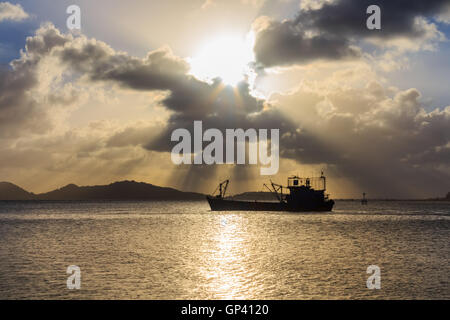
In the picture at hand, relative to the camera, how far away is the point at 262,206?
563ft

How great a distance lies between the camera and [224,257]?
41.8 m

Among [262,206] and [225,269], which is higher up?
[225,269]

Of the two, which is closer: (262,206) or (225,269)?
(225,269)

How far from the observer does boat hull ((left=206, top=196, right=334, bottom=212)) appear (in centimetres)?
14388

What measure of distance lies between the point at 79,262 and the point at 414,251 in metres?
37.3

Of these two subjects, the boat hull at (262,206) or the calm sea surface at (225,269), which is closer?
the calm sea surface at (225,269)

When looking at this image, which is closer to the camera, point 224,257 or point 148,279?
point 148,279

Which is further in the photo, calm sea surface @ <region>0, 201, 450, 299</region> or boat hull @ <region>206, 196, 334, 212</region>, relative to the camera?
boat hull @ <region>206, 196, 334, 212</region>

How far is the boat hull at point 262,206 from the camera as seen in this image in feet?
472
